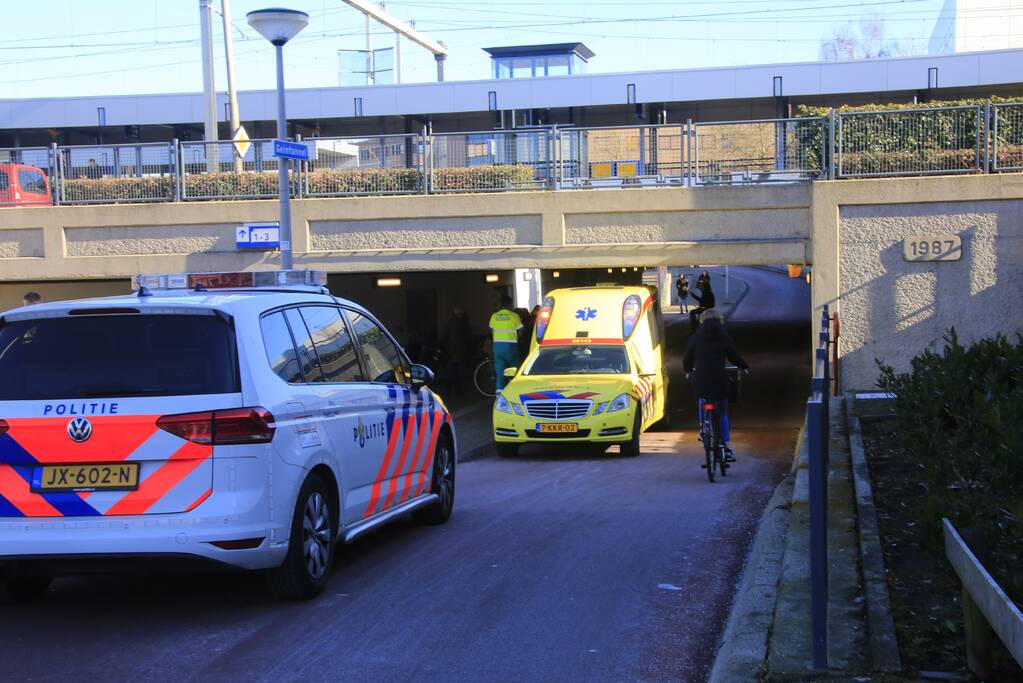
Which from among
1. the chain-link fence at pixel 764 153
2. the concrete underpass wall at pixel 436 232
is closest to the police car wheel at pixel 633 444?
the concrete underpass wall at pixel 436 232

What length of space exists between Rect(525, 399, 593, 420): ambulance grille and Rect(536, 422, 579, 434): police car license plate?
0.08 meters

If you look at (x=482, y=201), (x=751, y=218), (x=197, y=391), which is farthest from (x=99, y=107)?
(x=197, y=391)

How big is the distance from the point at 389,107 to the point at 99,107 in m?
9.00

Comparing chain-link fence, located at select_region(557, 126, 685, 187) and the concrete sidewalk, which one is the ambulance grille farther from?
the concrete sidewalk

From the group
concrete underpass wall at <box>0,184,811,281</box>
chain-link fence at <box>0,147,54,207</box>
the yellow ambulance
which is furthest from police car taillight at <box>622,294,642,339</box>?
chain-link fence at <box>0,147,54,207</box>

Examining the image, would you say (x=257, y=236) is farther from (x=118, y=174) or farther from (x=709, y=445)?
(x=709, y=445)

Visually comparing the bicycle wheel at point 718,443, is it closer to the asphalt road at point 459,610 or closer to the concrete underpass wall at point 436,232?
the asphalt road at point 459,610

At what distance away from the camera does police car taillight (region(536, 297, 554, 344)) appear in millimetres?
18234

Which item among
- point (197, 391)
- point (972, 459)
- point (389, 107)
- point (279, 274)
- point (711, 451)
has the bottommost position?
point (711, 451)

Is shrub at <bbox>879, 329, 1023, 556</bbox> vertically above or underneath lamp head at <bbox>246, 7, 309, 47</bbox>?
underneath

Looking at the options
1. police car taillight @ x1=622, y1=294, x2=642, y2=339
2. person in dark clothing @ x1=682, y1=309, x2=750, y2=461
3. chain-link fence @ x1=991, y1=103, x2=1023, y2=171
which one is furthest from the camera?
police car taillight @ x1=622, y1=294, x2=642, y2=339

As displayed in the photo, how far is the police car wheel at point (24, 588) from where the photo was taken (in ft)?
22.5

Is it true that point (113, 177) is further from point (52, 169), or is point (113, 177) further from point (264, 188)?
point (264, 188)

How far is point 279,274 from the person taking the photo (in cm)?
839
